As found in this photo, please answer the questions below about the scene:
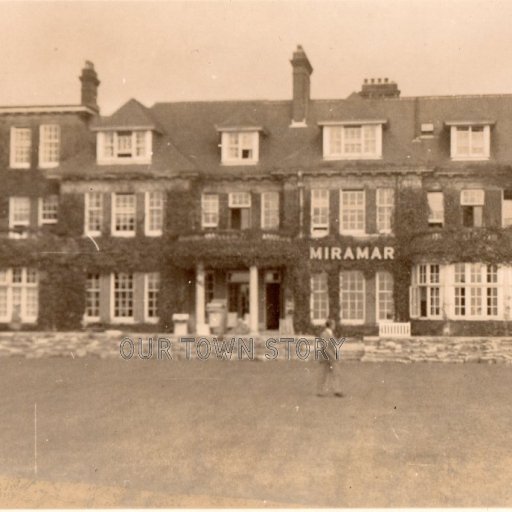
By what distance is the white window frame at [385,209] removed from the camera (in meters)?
34.7

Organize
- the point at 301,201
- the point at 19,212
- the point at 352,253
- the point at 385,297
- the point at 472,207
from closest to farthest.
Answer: the point at 385,297 < the point at 352,253 < the point at 301,201 < the point at 472,207 < the point at 19,212

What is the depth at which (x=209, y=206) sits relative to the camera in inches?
1448

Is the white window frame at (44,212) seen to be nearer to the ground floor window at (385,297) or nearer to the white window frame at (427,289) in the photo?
the ground floor window at (385,297)

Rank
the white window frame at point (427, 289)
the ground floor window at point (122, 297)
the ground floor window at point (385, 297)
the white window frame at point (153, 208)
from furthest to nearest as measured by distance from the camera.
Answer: the white window frame at point (153, 208) < the ground floor window at point (122, 297) < the ground floor window at point (385, 297) < the white window frame at point (427, 289)

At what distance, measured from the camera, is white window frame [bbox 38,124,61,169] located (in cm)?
3809

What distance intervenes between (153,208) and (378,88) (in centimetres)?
1218

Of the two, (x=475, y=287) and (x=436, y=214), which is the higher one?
(x=436, y=214)

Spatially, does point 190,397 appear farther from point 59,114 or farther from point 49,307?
point 59,114

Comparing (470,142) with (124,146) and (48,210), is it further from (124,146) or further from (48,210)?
(48,210)

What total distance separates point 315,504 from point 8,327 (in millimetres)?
28385

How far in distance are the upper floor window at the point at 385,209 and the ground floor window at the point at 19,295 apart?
14426 millimetres

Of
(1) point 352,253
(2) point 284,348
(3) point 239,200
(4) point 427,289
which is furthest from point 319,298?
(2) point 284,348

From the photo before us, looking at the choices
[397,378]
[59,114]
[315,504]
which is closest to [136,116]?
[59,114]

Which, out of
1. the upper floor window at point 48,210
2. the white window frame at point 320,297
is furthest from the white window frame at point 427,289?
the upper floor window at point 48,210
